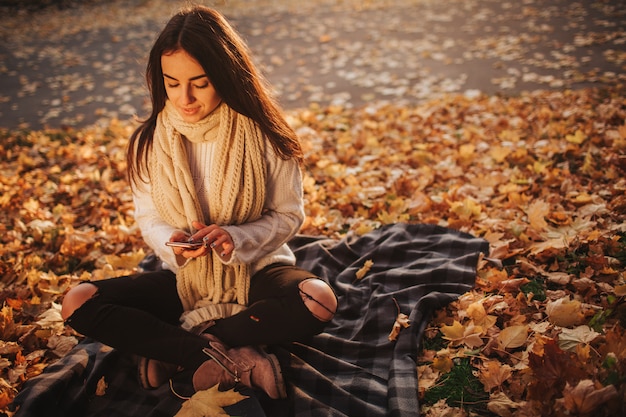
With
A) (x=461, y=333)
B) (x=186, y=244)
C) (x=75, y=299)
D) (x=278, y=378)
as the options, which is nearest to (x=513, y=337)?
(x=461, y=333)

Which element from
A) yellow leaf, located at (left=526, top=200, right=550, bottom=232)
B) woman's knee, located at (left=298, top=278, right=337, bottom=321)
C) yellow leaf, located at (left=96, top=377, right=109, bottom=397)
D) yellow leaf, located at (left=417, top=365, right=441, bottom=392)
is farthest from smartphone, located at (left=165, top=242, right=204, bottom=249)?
yellow leaf, located at (left=526, top=200, right=550, bottom=232)

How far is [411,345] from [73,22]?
12078mm

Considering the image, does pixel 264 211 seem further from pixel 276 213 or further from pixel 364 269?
pixel 364 269

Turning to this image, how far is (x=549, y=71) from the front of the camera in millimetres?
5840

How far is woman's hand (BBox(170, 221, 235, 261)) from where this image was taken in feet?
6.50

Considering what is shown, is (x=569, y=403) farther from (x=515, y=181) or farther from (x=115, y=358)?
(x=515, y=181)

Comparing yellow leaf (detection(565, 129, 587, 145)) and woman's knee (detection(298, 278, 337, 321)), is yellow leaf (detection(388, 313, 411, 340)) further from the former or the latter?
yellow leaf (detection(565, 129, 587, 145))

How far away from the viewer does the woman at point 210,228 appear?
195cm

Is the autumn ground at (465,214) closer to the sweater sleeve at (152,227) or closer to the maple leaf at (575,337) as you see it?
the maple leaf at (575,337)

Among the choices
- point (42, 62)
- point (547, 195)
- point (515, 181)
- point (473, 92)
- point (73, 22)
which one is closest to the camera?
point (547, 195)

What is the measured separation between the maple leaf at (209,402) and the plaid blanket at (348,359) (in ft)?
0.11

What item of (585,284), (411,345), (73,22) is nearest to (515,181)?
(585,284)

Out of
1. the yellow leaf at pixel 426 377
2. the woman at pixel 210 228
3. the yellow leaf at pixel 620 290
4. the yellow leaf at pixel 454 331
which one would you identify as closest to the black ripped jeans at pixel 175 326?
the woman at pixel 210 228

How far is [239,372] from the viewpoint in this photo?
1.93 meters
